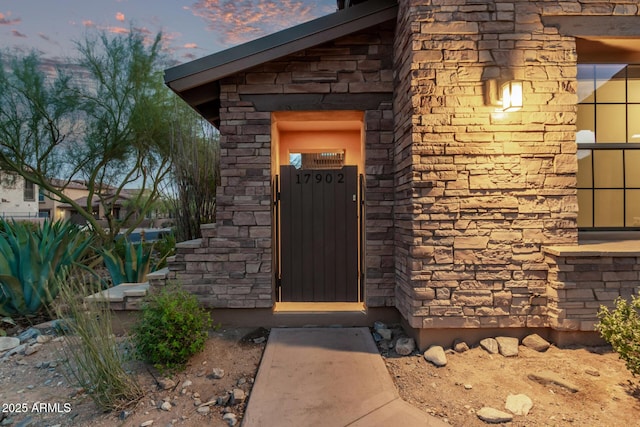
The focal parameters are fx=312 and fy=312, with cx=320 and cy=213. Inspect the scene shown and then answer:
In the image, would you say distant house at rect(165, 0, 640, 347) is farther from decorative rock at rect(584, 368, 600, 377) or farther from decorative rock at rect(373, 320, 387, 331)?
decorative rock at rect(584, 368, 600, 377)

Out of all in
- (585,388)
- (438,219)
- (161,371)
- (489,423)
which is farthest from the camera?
(438,219)

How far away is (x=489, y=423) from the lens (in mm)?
2047

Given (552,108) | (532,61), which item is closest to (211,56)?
(532,61)

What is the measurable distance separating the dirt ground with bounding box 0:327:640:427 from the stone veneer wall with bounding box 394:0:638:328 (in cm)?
38

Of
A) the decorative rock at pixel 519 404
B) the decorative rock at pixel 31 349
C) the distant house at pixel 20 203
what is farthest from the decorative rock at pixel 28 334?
the distant house at pixel 20 203

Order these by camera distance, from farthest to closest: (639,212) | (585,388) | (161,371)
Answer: (639,212)
(161,371)
(585,388)

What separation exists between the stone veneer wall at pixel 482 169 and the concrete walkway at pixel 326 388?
719 millimetres

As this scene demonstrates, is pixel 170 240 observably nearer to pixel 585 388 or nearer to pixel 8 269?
pixel 8 269

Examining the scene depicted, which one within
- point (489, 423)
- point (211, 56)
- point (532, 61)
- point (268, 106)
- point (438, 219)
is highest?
point (211, 56)

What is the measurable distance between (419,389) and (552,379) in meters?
1.05

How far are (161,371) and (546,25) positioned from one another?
4.75m

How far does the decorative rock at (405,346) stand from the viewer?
301cm

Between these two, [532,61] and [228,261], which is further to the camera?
[228,261]

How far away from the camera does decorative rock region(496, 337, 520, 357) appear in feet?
9.40
